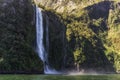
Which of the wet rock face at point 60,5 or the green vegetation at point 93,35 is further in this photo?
the wet rock face at point 60,5

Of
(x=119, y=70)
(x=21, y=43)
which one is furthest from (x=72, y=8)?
(x=21, y=43)

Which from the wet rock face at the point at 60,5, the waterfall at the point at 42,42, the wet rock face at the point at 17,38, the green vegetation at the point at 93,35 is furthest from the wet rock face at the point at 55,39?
the wet rock face at the point at 17,38

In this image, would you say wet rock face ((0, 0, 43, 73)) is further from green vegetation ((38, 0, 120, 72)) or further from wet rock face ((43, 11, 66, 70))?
green vegetation ((38, 0, 120, 72))

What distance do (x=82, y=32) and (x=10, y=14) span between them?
43771mm

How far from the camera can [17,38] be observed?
5177 inches

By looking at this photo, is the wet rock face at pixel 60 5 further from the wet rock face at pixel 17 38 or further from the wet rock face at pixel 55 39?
the wet rock face at pixel 17 38

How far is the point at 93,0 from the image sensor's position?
182750 mm

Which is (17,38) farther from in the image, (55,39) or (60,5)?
(60,5)

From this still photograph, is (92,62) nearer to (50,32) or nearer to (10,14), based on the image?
(50,32)

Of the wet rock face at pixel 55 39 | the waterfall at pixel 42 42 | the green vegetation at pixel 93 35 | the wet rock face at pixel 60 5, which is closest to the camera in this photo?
the waterfall at pixel 42 42

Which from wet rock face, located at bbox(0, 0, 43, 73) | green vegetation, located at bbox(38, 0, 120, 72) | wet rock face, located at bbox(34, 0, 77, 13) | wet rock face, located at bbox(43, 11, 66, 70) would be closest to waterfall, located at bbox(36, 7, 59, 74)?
wet rock face, located at bbox(0, 0, 43, 73)

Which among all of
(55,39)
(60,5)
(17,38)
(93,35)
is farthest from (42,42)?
(60,5)

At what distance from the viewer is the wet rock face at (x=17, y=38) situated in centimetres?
12350

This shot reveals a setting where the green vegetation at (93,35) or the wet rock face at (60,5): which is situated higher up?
the wet rock face at (60,5)
